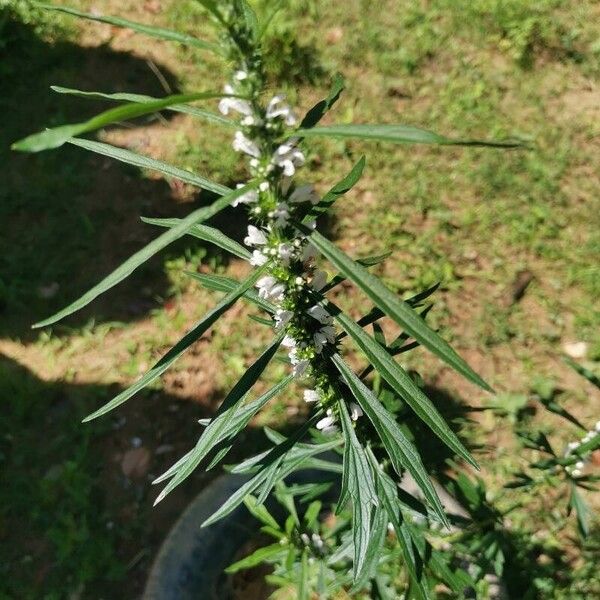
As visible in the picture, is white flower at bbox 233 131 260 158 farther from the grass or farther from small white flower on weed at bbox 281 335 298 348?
the grass

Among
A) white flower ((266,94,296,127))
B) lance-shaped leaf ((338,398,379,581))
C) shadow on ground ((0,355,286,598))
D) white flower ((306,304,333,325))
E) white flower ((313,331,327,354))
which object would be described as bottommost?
A: shadow on ground ((0,355,286,598))

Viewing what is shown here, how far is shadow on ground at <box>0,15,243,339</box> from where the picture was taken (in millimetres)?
3631

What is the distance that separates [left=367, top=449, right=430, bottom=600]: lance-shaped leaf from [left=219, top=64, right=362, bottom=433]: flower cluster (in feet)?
0.58

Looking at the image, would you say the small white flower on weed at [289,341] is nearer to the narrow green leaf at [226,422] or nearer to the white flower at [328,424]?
the narrow green leaf at [226,422]

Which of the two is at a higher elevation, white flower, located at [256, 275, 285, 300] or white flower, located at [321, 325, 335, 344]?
white flower, located at [256, 275, 285, 300]

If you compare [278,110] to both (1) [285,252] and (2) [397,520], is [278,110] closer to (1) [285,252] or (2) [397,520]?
(1) [285,252]

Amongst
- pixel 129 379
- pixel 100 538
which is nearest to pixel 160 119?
pixel 129 379

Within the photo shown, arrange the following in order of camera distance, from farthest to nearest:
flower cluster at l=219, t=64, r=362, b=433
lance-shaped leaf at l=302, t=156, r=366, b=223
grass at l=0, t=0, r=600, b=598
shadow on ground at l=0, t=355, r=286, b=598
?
grass at l=0, t=0, r=600, b=598 → shadow on ground at l=0, t=355, r=286, b=598 → lance-shaped leaf at l=302, t=156, r=366, b=223 → flower cluster at l=219, t=64, r=362, b=433

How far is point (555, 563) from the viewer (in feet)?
8.57

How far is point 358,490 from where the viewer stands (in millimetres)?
1458

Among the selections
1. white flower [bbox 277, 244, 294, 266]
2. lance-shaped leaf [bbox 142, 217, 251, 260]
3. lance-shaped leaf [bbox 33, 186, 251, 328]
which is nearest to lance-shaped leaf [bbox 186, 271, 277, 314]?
lance-shaped leaf [bbox 142, 217, 251, 260]

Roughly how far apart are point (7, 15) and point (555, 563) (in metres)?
4.88

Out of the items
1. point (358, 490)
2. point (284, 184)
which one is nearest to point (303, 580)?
point (358, 490)

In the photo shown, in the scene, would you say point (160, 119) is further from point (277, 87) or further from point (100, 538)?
point (100, 538)
